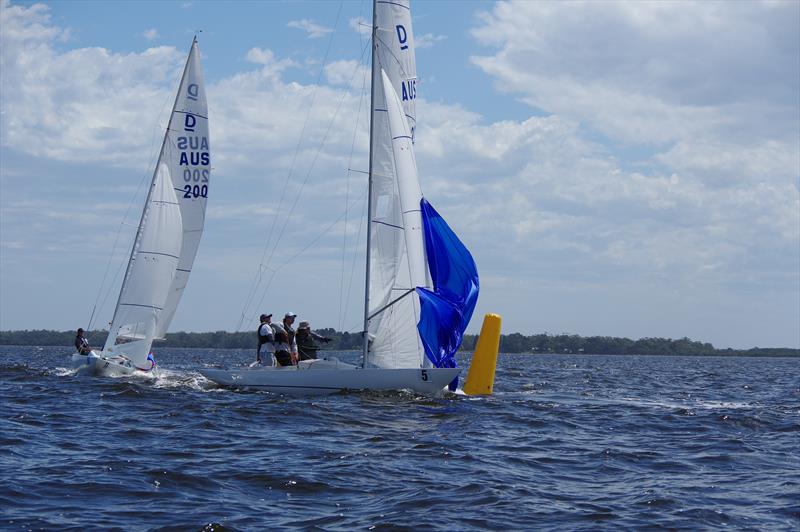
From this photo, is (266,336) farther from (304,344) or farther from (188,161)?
(188,161)

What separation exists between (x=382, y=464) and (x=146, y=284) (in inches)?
612

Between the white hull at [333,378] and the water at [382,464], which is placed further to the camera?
the white hull at [333,378]

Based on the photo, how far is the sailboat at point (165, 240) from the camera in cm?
2566

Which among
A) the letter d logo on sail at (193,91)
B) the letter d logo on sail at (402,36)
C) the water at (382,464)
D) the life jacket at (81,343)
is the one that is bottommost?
the water at (382,464)

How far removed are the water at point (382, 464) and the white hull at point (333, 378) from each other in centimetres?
31

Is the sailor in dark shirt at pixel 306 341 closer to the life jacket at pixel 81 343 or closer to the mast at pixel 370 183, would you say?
the mast at pixel 370 183

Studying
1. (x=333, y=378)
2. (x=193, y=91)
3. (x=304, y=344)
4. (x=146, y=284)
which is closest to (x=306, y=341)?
(x=304, y=344)

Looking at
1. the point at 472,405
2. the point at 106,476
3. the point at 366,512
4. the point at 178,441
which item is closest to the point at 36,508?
the point at 106,476

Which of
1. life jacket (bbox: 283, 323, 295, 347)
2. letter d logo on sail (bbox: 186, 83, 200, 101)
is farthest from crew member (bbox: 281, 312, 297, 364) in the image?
letter d logo on sail (bbox: 186, 83, 200, 101)

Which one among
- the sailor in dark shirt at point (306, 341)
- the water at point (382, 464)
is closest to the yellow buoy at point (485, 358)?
the water at point (382, 464)

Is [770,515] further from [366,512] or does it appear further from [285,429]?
[285,429]

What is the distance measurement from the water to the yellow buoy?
1427mm

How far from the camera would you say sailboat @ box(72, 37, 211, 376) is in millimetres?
25656

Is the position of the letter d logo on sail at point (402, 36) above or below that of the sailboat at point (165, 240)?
above
